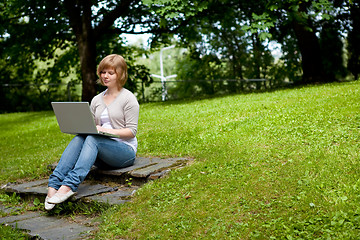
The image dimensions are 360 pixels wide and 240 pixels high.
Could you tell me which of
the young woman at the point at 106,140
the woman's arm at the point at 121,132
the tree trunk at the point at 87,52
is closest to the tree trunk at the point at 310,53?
the tree trunk at the point at 87,52

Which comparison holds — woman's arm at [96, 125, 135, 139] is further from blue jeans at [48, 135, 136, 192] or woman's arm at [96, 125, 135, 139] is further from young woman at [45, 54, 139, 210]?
blue jeans at [48, 135, 136, 192]

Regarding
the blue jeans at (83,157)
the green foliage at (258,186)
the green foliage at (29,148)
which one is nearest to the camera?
the green foliage at (258,186)

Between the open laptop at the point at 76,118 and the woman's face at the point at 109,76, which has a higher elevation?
the woman's face at the point at 109,76

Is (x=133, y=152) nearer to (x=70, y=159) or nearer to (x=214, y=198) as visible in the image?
(x=70, y=159)

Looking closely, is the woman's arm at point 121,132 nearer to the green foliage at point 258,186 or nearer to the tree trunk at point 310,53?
the green foliage at point 258,186

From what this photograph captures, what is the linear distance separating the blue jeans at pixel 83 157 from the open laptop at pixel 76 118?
0.42 feet

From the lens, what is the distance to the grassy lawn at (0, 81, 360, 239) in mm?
4082

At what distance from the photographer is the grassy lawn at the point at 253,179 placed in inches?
161

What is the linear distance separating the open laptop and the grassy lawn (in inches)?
40.7

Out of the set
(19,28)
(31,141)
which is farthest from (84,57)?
(31,141)

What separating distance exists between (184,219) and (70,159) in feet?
5.79

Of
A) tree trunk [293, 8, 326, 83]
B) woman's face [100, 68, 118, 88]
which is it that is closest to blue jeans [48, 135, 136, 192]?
woman's face [100, 68, 118, 88]

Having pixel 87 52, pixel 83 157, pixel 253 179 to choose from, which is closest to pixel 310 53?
pixel 87 52

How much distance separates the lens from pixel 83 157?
5.26 metres
